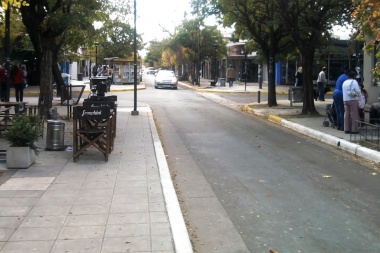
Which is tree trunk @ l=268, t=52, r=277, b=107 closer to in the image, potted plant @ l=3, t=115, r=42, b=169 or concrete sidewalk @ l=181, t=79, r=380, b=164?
concrete sidewalk @ l=181, t=79, r=380, b=164

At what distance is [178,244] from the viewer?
17.5ft

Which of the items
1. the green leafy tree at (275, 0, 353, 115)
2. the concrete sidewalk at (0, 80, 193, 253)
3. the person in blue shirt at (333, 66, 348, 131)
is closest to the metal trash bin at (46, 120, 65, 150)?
the concrete sidewalk at (0, 80, 193, 253)

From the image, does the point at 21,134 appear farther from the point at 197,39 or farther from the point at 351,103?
the point at 197,39

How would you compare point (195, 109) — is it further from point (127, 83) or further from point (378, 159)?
point (127, 83)

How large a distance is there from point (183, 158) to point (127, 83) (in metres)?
38.9

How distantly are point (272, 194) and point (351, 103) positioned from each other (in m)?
6.68

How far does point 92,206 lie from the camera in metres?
6.86

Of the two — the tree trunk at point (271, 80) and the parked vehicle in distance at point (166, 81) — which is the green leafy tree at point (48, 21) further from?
the parked vehicle in distance at point (166, 81)

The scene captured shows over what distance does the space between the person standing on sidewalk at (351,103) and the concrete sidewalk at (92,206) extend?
19.1ft

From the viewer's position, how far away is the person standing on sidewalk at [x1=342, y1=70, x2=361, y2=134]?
13.4 m

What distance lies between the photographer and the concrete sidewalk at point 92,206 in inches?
214

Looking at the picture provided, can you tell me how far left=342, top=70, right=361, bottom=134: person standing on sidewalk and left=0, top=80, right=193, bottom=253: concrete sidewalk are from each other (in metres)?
5.81

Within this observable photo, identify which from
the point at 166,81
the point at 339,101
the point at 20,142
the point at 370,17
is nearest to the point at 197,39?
the point at 166,81

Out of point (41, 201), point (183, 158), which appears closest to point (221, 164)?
point (183, 158)
